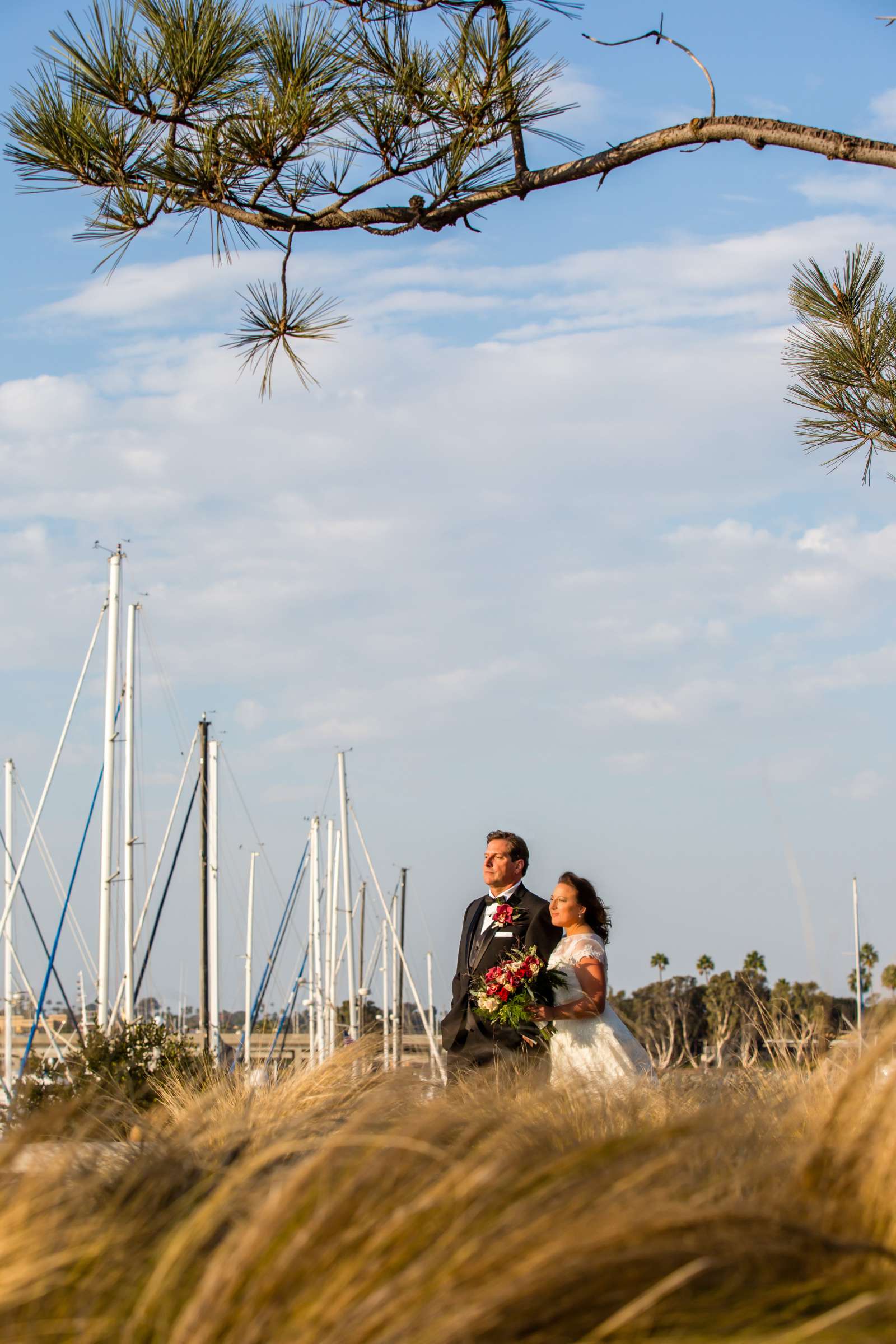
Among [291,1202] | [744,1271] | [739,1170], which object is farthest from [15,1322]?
[739,1170]

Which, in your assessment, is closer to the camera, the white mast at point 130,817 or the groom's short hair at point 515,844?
the groom's short hair at point 515,844

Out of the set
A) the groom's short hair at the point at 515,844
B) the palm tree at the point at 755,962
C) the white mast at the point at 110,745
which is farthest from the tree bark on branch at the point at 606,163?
the palm tree at the point at 755,962

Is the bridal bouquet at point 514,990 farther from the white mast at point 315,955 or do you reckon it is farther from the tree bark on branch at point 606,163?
the white mast at point 315,955

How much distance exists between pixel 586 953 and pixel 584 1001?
265 millimetres

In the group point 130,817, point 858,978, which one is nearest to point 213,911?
point 130,817

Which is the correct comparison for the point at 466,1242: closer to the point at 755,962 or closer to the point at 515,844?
the point at 515,844

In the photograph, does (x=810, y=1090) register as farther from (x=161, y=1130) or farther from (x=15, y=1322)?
(x=15, y=1322)

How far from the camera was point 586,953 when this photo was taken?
7.51m

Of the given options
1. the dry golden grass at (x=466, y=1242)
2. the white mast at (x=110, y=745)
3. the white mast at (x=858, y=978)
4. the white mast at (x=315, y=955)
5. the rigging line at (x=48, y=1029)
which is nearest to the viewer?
the dry golden grass at (x=466, y=1242)

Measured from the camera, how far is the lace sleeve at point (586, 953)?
24.6 ft

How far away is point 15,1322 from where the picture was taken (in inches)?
103

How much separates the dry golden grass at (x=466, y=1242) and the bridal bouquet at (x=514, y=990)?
3.51 m

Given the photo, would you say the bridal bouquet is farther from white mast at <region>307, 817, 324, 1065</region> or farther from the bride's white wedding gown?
white mast at <region>307, 817, 324, 1065</region>

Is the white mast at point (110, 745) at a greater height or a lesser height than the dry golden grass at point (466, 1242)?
greater
